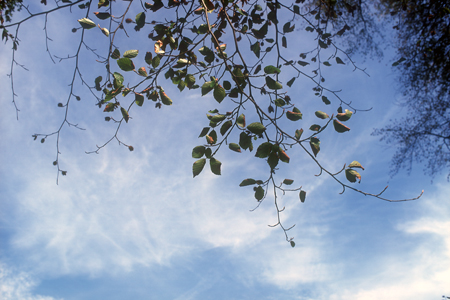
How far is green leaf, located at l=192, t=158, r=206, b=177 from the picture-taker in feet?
2.97

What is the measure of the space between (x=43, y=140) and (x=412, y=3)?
4.31 meters

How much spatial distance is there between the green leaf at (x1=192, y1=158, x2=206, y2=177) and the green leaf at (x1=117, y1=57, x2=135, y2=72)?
0.40 m

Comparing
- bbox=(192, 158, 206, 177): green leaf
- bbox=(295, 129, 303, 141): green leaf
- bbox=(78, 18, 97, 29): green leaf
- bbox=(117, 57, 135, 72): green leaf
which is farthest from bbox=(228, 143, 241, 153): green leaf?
bbox=(78, 18, 97, 29): green leaf

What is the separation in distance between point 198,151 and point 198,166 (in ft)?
0.19

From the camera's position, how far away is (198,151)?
0.94 meters

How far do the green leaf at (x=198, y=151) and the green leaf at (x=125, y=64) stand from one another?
36 cm

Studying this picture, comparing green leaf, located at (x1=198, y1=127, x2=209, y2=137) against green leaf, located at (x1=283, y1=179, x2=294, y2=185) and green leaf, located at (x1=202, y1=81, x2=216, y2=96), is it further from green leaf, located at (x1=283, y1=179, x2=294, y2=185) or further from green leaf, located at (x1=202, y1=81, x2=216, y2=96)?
green leaf, located at (x1=283, y1=179, x2=294, y2=185)

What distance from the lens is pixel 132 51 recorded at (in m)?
0.97

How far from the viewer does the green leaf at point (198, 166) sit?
0.91 metres

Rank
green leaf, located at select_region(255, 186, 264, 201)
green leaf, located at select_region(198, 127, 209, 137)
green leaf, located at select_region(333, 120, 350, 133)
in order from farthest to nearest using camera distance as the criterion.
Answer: green leaf, located at select_region(255, 186, 264, 201) → green leaf, located at select_region(198, 127, 209, 137) → green leaf, located at select_region(333, 120, 350, 133)

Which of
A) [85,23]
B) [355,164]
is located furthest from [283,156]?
[85,23]

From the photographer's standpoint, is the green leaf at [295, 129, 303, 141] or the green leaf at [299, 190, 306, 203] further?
the green leaf at [299, 190, 306, 203]

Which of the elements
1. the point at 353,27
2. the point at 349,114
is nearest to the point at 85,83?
the point at 349,114

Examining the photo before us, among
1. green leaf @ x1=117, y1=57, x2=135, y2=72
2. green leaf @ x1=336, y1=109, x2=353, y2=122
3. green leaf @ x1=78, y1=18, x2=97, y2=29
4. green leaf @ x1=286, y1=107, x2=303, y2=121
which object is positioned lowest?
green leaf @ x1=336, y1=109, x2=353, y2=122
